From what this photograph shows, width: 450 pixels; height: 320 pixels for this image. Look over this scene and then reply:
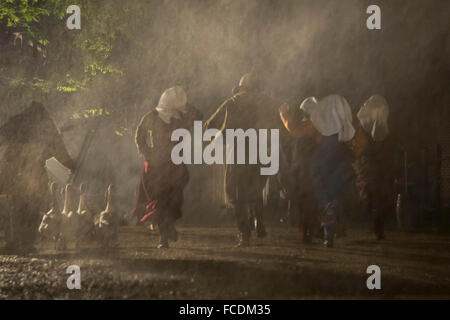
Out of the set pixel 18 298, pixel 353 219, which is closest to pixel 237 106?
pixel 353 219

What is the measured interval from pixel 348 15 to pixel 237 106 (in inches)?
71.2

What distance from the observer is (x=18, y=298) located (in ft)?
16.6

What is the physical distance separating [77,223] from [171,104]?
1863 millimetres

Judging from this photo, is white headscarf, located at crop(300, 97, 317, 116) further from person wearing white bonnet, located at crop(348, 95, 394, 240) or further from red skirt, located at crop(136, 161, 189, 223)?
red skirt, located at crop(136, 161, 189, 223)

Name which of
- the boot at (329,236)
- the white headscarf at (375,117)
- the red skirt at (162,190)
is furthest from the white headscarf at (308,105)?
the red skirt at (162,190)

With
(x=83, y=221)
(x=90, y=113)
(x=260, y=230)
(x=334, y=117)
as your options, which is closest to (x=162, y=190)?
(x=83, y=221)

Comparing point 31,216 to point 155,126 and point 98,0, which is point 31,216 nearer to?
point 155,126

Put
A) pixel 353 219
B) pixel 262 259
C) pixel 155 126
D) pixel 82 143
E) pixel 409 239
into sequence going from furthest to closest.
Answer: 1. pixel 82 143
2. pixel 353 219
3. pixel 409 239
4. pixel 155 126
5. pixel 262 259

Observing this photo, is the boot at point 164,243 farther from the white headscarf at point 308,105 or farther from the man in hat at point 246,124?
the white headscarf at point 308,105

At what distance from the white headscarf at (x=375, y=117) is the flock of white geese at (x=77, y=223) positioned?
10.6 ft

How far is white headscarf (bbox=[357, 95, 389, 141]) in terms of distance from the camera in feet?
22.4

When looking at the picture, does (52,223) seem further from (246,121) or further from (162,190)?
(246,121)

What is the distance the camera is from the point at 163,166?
21.3 feet

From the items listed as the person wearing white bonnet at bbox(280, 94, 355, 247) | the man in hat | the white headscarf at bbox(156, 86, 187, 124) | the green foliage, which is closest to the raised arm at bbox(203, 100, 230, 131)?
the man in hat
